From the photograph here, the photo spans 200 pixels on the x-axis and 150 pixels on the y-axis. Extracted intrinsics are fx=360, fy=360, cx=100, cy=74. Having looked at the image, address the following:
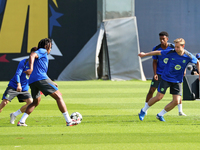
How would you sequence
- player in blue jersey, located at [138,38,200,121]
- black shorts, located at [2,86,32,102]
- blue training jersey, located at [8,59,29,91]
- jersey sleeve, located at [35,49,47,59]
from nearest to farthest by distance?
jersey sleeve, located at [35,49,47,59], player in blue jersey, located at [138,38,200,121], blue training jersey, located at [8,59,29,91], black shorts, located at [2,86,32,102]

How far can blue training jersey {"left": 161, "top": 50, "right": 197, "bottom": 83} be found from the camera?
7094mm

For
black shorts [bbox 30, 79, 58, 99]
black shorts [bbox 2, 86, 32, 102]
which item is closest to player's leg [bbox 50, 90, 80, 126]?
black shorts [bbox 30, 79, 58, 99]

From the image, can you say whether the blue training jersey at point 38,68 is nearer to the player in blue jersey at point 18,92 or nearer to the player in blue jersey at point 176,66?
the player in blue jersey at point 18,92

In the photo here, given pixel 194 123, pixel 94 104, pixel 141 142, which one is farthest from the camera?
pixel 94 104

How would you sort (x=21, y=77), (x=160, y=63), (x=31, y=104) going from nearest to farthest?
1. (x=31, y=104)
2. (x=21, y=77)
3. (x=160, y=63)

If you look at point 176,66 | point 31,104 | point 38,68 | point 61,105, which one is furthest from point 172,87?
point 31,104

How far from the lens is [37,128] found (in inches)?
258

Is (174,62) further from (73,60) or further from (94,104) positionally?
(73,60)

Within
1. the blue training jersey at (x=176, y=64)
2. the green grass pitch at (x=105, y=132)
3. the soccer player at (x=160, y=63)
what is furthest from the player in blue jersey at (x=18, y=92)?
the blue training jersey at (x=176, y=64)

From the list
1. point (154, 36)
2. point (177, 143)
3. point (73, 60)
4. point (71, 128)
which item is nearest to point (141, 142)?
point (177, 143)

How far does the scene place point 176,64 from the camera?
7.12 metres

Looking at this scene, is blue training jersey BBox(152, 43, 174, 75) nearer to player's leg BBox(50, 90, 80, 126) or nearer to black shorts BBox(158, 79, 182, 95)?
black shorts BBox(158, 79, 182, 95)

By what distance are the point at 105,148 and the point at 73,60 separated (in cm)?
1811

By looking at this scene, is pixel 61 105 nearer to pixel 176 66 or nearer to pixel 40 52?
pixel 40 52
